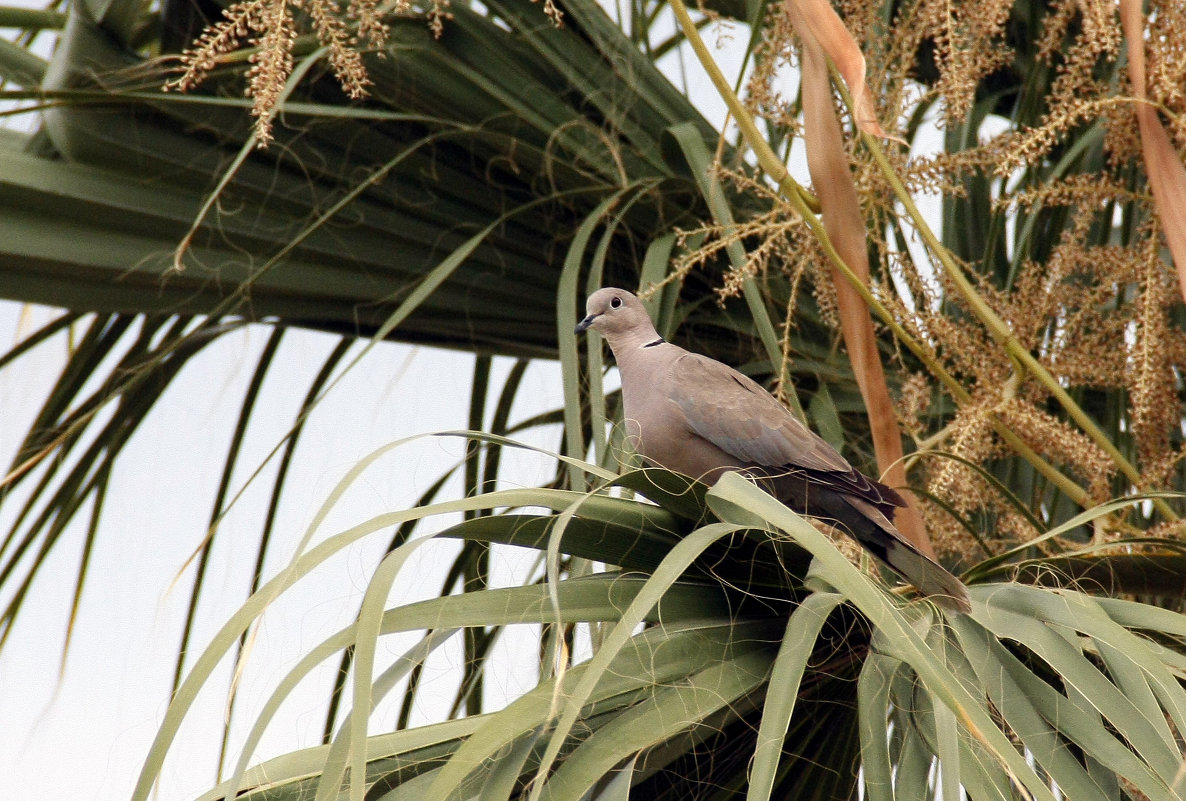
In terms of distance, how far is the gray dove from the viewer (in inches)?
63.0

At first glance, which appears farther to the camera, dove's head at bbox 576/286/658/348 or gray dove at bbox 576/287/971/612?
dove's head at bbox 576/286/658/348

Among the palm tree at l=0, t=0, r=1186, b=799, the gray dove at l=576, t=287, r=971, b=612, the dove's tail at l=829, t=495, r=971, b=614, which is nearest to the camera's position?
the palm tree at l=0, t=0, r=1186, b=799

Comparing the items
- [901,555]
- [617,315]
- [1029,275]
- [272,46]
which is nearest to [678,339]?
[617,315]

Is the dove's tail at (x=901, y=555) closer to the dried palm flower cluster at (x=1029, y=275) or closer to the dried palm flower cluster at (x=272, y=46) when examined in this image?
the dried palm flower cluster at (x=1029, y=275)

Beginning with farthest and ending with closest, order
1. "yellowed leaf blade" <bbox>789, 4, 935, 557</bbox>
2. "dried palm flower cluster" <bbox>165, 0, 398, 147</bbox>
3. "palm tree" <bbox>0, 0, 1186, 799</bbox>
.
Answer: "yellowed leaf blade" <bbox>789, 4, 935, 557</bbox>, "dried palm flower cluster" <bbox>165, 0, 398, 147</bbox>, "palm tree" <bbox>0, 0, 1186, 799</bbox>

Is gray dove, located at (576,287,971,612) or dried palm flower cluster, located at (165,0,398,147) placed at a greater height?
dried palm flower cluster, located at (165,0,398,147)

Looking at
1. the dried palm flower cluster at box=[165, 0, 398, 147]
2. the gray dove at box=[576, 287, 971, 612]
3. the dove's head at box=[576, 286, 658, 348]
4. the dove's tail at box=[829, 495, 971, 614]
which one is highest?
the dried palm flower cluster at box=[165, 0, 398, 147]

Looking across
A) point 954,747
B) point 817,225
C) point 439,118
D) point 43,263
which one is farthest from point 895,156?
point 43,263

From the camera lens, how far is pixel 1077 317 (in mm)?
1647

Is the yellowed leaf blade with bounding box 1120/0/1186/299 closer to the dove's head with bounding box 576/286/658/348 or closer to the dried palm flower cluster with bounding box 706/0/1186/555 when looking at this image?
the dried palm flower cluster with bounding box 706/0/1186/555

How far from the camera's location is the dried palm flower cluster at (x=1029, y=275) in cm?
146

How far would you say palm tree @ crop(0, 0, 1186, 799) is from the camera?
3.16ft

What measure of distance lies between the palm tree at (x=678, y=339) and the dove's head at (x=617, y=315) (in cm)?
5

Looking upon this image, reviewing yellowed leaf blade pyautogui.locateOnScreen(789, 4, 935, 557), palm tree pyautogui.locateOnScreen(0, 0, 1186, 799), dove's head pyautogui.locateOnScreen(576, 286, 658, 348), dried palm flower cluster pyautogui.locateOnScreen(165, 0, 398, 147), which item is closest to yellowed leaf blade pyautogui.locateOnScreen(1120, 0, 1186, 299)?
palm tree pyautogui.locateOnScreen(0, 0, 1186, 799)
